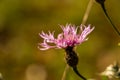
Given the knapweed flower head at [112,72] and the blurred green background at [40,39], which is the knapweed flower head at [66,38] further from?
the blurred green background at [40,39]

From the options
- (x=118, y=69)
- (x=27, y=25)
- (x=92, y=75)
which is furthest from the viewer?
(x=27, y=25)

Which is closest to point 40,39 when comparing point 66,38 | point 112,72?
point 66,38

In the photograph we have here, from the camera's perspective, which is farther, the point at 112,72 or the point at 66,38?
the point at 66,38

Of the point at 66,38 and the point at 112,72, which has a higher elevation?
the point at 66,38

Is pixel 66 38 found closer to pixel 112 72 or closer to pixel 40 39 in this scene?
pixel 112 72

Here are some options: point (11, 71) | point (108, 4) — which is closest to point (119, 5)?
point (108, 4)

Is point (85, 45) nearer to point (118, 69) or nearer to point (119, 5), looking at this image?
point (119, 5)

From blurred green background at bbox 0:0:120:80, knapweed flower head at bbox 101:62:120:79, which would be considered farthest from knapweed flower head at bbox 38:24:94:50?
blurred green background at bbox 0:0:120:80

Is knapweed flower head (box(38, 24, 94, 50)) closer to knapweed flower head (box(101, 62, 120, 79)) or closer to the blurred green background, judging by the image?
knapweed flower head (box(101, 62, 120, 79))

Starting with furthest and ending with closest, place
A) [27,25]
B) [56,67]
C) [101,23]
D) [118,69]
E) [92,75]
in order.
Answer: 1. [27,25]
2. [101,23]
3. [56,67]
4. [92,75]
5. [118,69]
